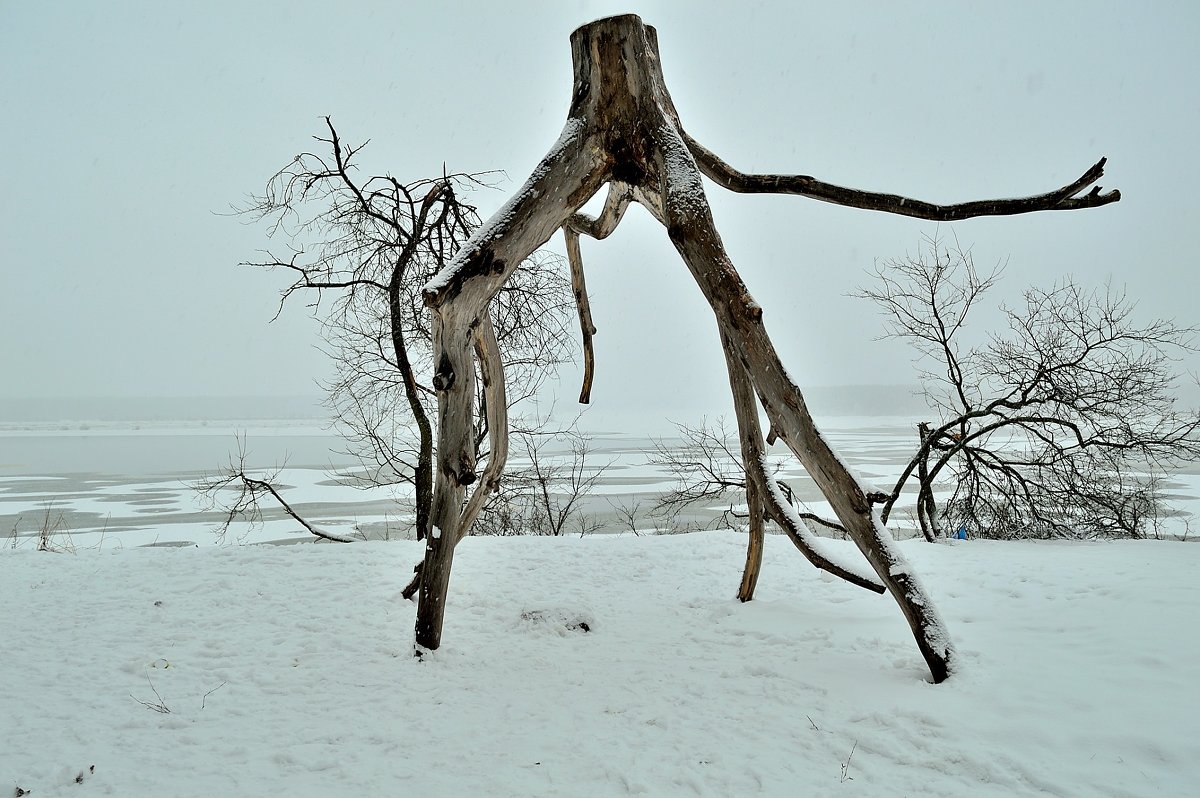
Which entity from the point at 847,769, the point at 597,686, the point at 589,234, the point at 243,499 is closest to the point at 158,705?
the point at 597,686

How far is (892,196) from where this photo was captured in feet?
11.5

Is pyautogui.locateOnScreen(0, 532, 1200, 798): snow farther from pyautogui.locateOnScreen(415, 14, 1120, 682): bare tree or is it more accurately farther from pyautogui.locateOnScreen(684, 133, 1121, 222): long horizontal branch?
pyautogui.locateOnScreen(684, 133, 1121, 222): long horizontal branch

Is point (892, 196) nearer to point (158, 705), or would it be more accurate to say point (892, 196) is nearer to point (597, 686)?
point (597, 686)

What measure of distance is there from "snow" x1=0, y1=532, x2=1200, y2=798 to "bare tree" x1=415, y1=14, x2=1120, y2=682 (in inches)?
17.6

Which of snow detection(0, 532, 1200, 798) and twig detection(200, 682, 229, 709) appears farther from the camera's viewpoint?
twig detection(200, 682, 229, 709)

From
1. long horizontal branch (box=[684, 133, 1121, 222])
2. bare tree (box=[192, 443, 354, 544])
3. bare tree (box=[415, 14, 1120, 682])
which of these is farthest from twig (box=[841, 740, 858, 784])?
bare tree (box=[192, 443, 354, 544])

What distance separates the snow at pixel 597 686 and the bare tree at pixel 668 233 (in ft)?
1.47

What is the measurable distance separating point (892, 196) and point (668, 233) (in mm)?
1201

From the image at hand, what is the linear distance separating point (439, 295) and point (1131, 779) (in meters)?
3.14

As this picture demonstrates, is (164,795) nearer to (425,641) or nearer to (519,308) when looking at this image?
(425,641)

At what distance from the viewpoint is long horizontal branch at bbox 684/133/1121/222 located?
10.6 ft

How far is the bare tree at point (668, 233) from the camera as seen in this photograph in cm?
313

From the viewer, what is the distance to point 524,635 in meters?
3.86

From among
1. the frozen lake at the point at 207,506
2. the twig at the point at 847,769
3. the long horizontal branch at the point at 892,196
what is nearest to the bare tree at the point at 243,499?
the frozen lake at the point at 207,506
